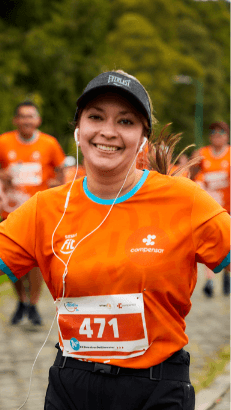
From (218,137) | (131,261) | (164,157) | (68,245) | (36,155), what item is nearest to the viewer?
(131,261)

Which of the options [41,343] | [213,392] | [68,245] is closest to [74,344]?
[68,245]

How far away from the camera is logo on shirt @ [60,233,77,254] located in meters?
2.47

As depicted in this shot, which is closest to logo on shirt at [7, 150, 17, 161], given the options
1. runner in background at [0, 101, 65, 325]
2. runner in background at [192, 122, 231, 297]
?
runner in background at [0, 101, 65, 325]

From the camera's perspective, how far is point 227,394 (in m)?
5.02

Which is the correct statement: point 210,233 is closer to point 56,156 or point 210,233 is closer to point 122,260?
point 122,260

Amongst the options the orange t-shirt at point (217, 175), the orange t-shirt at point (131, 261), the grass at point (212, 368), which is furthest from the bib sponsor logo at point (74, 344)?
the orange t-shirt at point (217, 175)

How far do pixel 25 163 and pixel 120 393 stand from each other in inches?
217

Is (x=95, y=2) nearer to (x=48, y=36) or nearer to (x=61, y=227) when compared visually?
(x=48, y=36)

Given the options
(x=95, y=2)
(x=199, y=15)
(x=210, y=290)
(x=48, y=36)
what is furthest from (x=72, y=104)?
(x=199, y=15)

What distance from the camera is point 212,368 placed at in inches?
221

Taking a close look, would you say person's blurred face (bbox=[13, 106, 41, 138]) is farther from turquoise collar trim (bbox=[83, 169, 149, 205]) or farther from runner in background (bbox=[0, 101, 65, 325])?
turquoise collar trim (bbox=[83, 169, 149, 205])

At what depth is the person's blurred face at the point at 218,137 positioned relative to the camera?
29.9ft

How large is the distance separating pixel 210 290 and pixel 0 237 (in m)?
6.64

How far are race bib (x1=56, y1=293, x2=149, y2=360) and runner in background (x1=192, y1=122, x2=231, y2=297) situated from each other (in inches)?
261
